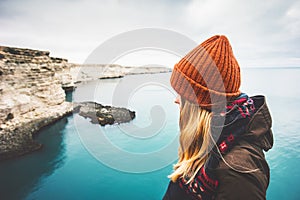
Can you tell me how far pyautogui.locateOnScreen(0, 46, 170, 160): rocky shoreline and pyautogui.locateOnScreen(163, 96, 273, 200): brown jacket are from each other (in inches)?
169

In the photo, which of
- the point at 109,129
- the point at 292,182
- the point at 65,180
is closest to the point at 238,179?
the point at 65,180

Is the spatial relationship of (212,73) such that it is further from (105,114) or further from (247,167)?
(105,114)

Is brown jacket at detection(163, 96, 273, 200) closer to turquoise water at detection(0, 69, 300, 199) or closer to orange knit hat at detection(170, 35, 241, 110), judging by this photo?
orange knit hat at detection(170, 35, 241, 110)

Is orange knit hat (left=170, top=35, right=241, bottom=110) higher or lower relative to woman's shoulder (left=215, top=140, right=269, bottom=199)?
higher

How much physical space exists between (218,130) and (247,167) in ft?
0.68

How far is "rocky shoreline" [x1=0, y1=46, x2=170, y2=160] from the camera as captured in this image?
6816mm

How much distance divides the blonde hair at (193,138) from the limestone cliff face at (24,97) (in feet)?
26.0

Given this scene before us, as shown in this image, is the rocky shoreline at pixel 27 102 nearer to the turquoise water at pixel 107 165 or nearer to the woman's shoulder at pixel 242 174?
the turquoise water at pixel 107 165

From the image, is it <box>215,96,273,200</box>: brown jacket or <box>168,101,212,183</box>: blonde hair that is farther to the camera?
<box>168,101,212,183</box>: blonde hair

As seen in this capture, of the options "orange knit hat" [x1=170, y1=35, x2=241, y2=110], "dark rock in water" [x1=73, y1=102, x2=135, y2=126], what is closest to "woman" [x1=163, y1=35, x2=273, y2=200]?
"orange knit hat" [x1=170, y1=35, x2=241, y2=110]

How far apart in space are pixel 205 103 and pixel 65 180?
20.8 feet

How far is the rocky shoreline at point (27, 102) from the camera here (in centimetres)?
682

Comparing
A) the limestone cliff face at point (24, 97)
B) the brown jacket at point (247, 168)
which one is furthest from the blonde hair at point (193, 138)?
the limestone cliff face at point (24, 97)

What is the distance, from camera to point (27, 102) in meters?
8.31
